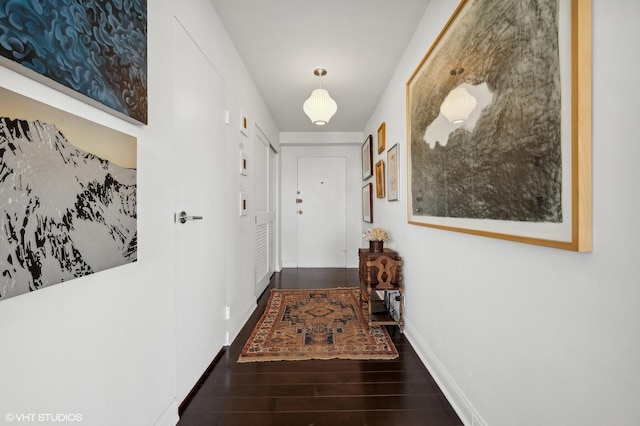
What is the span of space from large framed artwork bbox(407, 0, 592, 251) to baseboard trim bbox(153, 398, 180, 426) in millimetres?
1677

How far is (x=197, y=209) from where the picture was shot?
5.43 feet

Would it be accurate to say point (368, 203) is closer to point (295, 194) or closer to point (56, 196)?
point (295, 194)

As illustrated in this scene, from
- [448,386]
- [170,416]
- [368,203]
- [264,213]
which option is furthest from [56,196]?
[368,203]

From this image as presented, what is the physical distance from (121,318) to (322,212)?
4.07 meters

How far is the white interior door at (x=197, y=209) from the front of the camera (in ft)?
4.79

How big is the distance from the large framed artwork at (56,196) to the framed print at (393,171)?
84.1 inches

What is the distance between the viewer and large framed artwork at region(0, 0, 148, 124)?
2.12ft

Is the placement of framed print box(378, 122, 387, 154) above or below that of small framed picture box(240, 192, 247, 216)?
above

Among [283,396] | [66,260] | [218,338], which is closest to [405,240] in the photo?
[283,396]

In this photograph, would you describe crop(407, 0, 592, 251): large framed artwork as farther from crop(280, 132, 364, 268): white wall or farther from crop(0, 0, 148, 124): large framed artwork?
crop(280, 132, 364, 268): white wall

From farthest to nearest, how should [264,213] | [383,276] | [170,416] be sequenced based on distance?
[264,213], [383,276], [170,416]

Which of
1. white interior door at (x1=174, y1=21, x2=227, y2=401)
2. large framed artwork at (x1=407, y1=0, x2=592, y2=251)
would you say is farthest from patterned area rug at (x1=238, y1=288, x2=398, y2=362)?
large framed artwork at (x1=407, y1=0, x2=592, y2=251)

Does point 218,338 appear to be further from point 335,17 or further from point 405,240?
point 335,17

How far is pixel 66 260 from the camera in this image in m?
0.79
